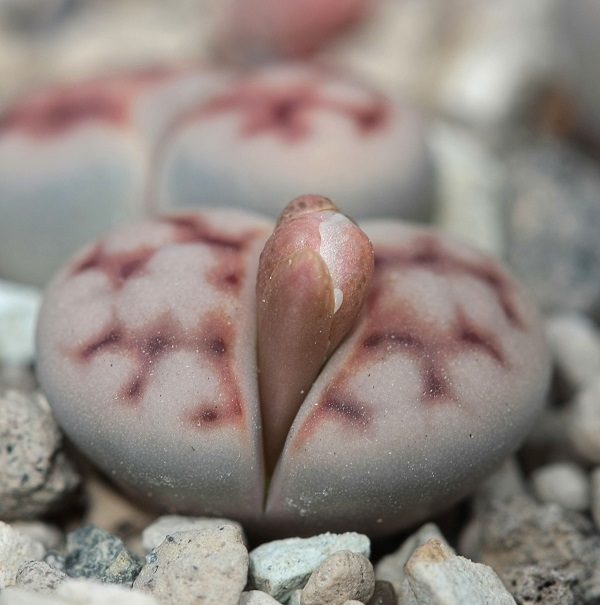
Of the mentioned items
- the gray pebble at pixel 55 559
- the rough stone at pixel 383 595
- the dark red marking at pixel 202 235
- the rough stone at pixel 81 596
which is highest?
the dark red marking at pixel 202 235

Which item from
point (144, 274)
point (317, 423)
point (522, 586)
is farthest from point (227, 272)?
point (522, 586)

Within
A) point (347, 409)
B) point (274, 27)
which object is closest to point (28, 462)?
point (347, 409)

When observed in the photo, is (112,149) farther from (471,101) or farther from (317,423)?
(471,101)

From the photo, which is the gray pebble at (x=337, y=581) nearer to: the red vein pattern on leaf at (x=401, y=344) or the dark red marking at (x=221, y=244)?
the red vein pattern on leaf at (x=401, y=344)

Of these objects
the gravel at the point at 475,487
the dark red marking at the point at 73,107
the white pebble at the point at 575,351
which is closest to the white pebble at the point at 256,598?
the gravel at the point at 475,487

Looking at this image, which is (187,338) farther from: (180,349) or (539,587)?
(539,587)

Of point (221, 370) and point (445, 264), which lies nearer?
point (221, 370)
